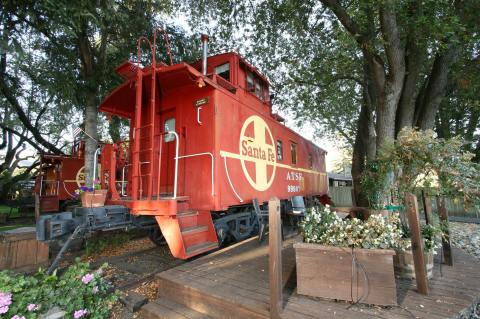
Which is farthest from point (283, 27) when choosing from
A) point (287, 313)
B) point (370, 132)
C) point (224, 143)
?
point (287, 313)

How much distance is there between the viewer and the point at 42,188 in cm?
1127

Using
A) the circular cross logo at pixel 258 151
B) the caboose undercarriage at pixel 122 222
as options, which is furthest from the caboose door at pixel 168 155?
the circular cross logo at pixel 258 151

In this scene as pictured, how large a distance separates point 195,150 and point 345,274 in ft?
10.7

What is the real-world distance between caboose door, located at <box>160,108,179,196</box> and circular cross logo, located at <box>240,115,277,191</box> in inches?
57.4

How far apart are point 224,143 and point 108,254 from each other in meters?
4.27

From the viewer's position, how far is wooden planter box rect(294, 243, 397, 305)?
2.76m

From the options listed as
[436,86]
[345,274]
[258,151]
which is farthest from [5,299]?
[436,86]

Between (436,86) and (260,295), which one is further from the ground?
(436,86)

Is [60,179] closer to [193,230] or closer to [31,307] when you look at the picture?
[193,230]

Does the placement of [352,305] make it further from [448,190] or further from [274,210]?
[448,190]

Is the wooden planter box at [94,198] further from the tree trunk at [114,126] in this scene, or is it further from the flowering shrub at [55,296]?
the tree trunk at [114,126]

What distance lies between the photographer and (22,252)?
512 cm

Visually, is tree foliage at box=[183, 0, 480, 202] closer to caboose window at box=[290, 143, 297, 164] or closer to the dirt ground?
caboose window at box=[290, 143, 297, 164]

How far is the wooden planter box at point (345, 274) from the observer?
108 inches
